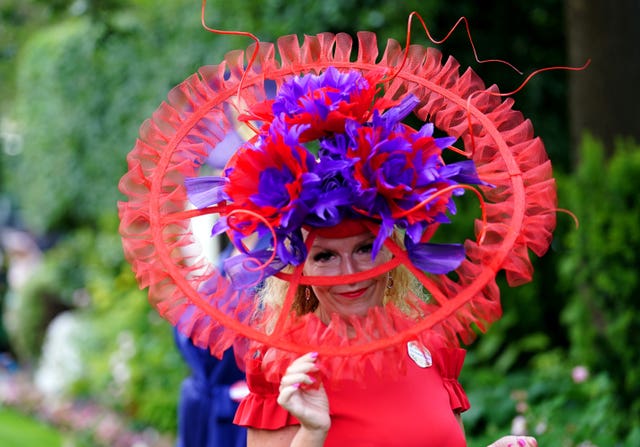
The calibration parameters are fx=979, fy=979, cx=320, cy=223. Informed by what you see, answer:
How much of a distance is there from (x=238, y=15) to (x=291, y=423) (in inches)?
215

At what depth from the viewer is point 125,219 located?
221 cm

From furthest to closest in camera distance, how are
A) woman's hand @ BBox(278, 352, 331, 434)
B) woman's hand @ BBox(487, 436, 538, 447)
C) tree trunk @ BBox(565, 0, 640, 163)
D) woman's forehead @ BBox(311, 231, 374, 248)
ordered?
tree trunk @ BBox(565, 0, 640, 163) < woman's hand @ BBox(487, 436, 538, 447) < woman's forehead @ BBox(311, 231, 374, 248) < woman's hand @ BBox(278, 352, 331, 434)

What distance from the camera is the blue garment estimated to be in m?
4.21

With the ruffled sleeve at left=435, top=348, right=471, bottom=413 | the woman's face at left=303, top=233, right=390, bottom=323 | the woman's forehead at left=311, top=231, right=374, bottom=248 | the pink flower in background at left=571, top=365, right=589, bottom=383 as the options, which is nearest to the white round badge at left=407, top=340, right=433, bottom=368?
the ruffled sleeve at left=435, top=348, right=471, bottom=413

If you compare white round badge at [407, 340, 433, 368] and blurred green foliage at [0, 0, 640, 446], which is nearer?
white round badge at [407, 340, 433, 368]

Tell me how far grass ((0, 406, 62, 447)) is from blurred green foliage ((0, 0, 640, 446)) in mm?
520

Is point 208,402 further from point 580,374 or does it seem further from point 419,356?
point 419,356

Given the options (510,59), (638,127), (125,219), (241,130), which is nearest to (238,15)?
(510,59)

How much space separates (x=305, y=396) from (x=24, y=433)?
25.7 ft

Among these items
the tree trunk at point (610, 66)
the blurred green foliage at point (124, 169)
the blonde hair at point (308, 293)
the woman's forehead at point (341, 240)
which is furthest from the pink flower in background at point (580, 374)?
the woman's forehead at point (341, 240)

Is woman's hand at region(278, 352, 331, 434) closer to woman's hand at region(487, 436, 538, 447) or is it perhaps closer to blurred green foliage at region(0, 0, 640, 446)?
woman's hand at region(487, 436, 538, 447)

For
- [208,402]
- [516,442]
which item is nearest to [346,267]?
[516,442]

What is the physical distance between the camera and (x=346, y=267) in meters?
2.13

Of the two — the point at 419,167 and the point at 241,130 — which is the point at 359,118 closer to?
the point at 419,167
